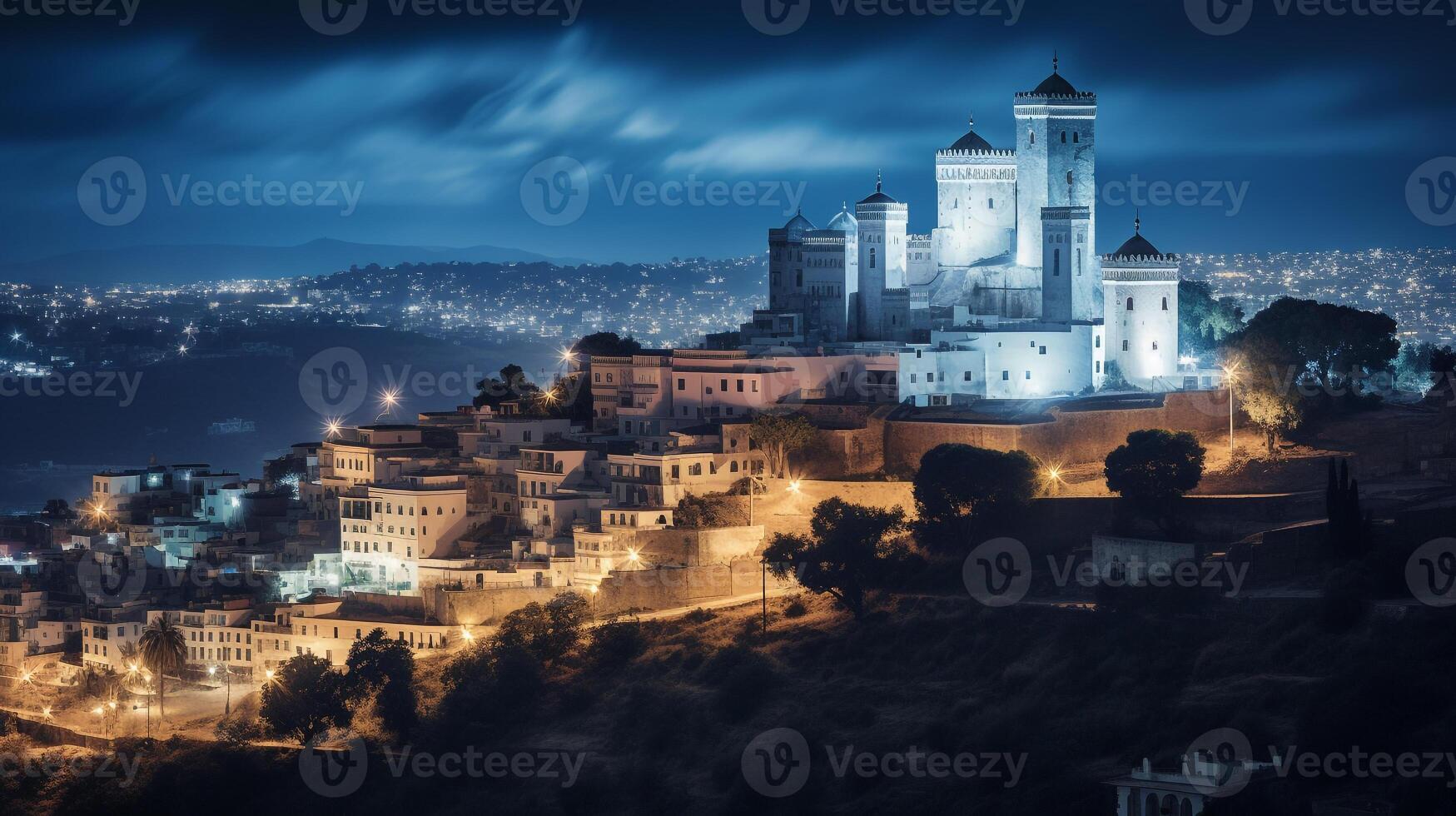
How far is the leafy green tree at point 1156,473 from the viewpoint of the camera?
41219 millimetres

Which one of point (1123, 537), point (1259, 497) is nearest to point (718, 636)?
point (1123, 537)

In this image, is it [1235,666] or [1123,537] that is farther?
[1123,537]

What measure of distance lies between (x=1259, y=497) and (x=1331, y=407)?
7.38 metres

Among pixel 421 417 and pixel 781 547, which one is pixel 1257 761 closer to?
pixel 781 547

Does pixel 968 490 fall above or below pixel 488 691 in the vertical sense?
above

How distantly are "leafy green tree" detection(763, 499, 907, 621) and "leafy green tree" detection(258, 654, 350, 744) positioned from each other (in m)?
8.68

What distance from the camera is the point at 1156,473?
41281 mm

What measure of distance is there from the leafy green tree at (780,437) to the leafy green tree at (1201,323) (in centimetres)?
1399

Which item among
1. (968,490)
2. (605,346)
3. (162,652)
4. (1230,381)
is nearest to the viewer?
(968,490)

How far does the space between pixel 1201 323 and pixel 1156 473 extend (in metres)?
15.6

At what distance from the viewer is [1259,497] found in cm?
4100

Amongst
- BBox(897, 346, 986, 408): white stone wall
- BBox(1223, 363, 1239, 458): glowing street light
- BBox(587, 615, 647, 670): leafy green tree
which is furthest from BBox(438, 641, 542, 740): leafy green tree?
BBox(1223, 363, 1239, 458): glowing street light

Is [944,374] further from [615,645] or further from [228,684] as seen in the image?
[228,684]

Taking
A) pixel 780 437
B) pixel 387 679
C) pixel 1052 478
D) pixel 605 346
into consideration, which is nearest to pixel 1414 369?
pixel 1052 478
